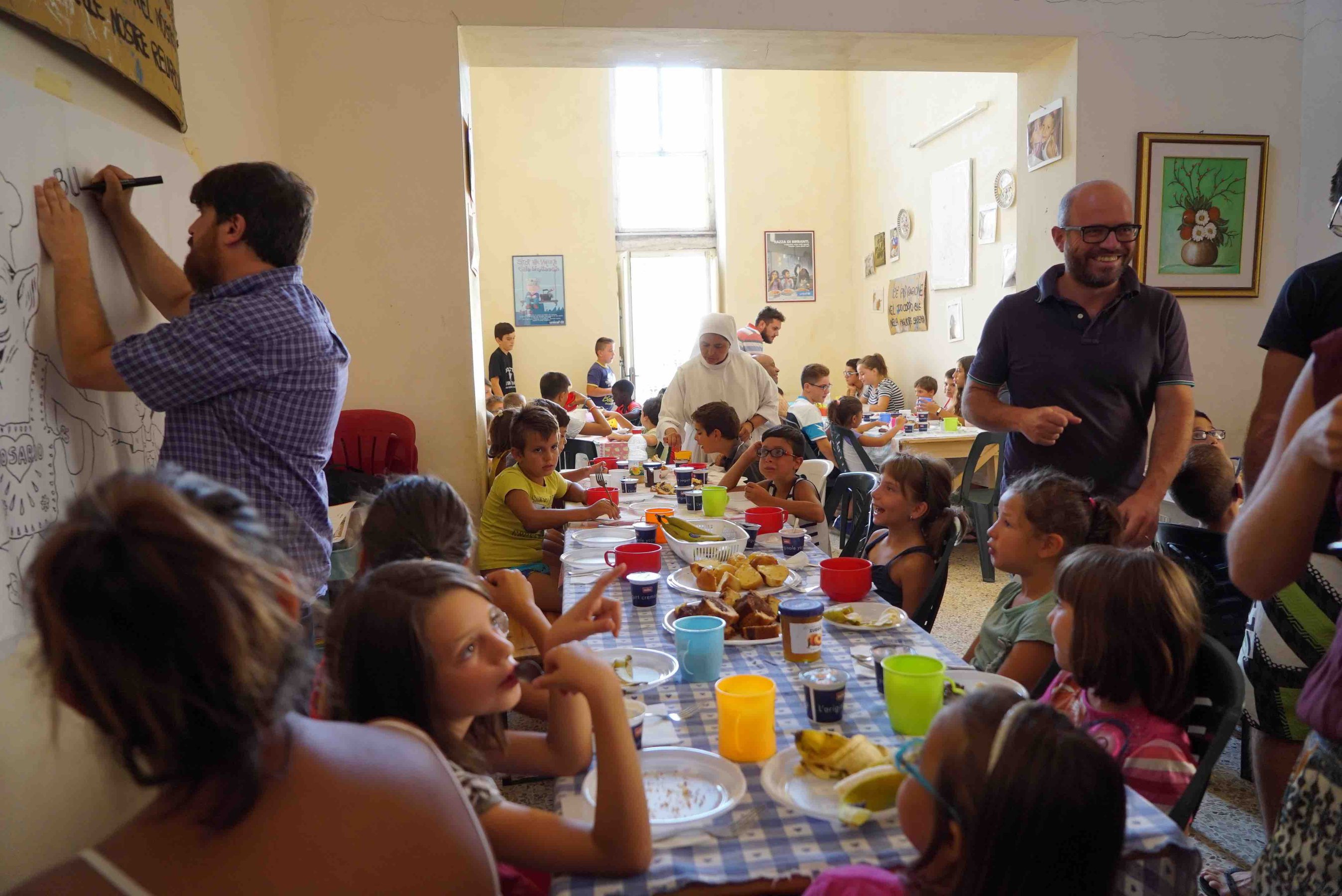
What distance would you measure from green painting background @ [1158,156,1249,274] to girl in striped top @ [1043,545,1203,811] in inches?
131

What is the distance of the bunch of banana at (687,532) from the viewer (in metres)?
2.51

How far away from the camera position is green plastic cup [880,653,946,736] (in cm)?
129

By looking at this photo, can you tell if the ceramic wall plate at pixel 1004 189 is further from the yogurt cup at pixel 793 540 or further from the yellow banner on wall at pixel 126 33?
the yellow banner on wall at pixel 126 33

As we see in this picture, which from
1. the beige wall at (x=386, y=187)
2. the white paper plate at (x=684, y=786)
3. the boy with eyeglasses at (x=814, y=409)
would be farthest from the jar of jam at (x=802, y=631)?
the beige wall at (x=386, y=187)

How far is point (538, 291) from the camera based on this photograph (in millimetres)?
10484

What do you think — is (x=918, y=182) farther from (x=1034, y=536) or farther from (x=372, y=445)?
(x=1034, y=536)

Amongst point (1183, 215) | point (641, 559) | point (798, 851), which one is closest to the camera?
point (798, 851)

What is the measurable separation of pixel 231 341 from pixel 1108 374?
91.0 inches

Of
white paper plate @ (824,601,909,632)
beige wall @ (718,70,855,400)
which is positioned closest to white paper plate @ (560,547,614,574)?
white paper plate @ (824,601,909,632)

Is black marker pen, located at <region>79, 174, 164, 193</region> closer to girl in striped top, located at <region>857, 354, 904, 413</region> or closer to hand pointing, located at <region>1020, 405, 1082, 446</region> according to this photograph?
hand pointing, located at <region>1020, 405, 1082, 446</region>

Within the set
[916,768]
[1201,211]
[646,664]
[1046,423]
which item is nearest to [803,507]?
[1046,423]

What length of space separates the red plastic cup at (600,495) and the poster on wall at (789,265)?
7679mm

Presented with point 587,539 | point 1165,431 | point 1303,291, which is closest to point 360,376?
point 587,539

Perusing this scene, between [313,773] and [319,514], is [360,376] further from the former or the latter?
[313,773]
